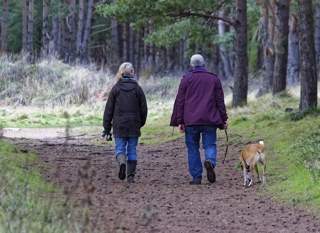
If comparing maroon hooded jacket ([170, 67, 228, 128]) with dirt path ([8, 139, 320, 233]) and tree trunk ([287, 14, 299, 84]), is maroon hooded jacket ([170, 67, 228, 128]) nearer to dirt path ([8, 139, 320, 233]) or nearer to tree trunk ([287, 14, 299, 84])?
dirt path ([8, 139, 320, 233])

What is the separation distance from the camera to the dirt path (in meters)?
8.09

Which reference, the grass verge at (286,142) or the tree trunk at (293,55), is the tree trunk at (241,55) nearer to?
the grass verge at (286,142)

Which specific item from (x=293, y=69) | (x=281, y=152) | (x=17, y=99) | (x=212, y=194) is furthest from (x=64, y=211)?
(x=293, y=69)

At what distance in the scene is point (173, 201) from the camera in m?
9.91

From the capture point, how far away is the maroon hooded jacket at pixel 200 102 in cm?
1153

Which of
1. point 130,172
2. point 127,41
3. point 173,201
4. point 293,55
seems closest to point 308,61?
point 130,172

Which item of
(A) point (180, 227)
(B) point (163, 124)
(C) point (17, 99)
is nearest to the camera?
→ (A) point (180, 227)

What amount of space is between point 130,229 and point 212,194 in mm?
3221

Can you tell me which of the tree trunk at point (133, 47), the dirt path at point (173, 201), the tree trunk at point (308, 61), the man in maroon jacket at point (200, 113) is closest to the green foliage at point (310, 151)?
the dirt path at point (173, 201)

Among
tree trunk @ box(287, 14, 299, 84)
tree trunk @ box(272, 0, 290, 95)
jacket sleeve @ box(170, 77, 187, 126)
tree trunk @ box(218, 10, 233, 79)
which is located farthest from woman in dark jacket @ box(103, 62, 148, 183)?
tree trunk @ box(218, 10, 233, 79)

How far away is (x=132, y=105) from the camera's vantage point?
38.8ft

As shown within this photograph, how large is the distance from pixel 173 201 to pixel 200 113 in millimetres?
2012

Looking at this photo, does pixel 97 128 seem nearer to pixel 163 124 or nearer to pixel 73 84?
pixel 163 124

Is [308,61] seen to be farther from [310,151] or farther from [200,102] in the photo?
[200,102]
